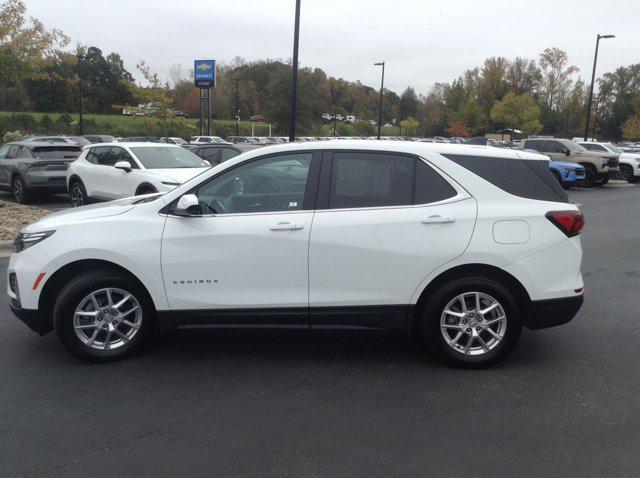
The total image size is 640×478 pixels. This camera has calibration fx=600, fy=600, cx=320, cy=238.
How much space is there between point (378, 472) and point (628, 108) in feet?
304

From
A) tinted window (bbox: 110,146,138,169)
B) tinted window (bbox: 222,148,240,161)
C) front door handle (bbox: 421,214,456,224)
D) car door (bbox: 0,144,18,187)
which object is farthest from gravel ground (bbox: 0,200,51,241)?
front door handle (bbox: 421,214,456,224)

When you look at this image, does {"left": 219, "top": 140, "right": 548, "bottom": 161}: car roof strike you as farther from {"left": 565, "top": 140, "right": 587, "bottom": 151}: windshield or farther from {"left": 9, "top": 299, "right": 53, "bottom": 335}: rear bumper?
{"left": 565, "top": 140, "right": 587, "bottom": 151}: windshield

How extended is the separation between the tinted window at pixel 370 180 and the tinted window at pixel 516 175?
1.29 feet

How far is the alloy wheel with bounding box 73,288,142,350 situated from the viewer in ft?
14.9

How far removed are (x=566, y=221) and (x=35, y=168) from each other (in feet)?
43.3

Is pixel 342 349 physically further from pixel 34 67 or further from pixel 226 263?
pixel 34 67

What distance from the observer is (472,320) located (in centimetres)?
445

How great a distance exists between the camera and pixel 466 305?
14.6 feet

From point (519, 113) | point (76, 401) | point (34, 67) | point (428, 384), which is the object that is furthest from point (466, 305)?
point (519, 113)

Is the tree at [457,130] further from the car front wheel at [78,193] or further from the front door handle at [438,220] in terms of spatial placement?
the front door handle at [438,220]

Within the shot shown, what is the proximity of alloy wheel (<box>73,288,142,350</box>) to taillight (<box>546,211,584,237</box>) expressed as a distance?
318 centimetres

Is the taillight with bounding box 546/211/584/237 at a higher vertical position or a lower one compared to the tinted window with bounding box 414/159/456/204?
lower

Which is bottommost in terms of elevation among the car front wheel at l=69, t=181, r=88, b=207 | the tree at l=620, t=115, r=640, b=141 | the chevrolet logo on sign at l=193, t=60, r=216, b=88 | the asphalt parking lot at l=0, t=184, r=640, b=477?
the asphalt parking lot at l=0, t=184, r=640, b=477

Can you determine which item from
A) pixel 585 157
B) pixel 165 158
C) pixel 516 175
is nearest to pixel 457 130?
pixel 585 157
